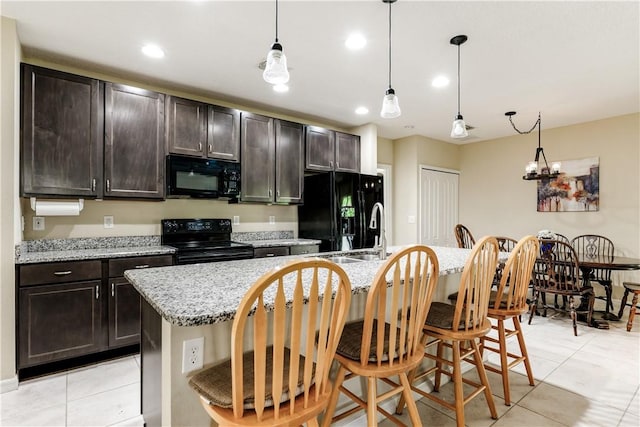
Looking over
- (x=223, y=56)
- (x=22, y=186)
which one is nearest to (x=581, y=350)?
(x=223, y=56)

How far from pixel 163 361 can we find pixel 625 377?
3.25 meters

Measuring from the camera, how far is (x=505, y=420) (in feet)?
6.59

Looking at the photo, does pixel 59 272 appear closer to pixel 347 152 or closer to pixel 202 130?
pixel 202 130

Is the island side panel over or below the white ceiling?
below

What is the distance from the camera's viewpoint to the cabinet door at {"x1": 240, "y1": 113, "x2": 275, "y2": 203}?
152 inches

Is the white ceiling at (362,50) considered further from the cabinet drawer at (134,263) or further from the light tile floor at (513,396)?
the light tile floor at (513,396)

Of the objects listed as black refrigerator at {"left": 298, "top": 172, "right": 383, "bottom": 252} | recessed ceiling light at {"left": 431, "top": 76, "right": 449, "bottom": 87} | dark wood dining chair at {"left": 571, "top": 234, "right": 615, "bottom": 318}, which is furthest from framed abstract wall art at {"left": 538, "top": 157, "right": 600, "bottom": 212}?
black refrigerator at {"left": 298, "top": 172, "right": 383, "bottom": 252}

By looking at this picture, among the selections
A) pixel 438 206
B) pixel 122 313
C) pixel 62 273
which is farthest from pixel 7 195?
pixel 438 206

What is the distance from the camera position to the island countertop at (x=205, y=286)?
3.61 ft

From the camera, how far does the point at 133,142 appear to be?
315cm

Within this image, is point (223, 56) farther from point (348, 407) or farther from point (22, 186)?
point (348, 407)

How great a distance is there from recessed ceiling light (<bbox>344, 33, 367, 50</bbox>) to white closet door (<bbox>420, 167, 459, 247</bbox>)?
11.0 ft

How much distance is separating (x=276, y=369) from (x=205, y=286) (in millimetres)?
592

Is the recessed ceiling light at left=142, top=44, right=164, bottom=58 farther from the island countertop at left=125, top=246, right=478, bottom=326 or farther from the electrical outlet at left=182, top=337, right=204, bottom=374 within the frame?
the electrical outlet at left=182, top=337, right=204, bottom=374
